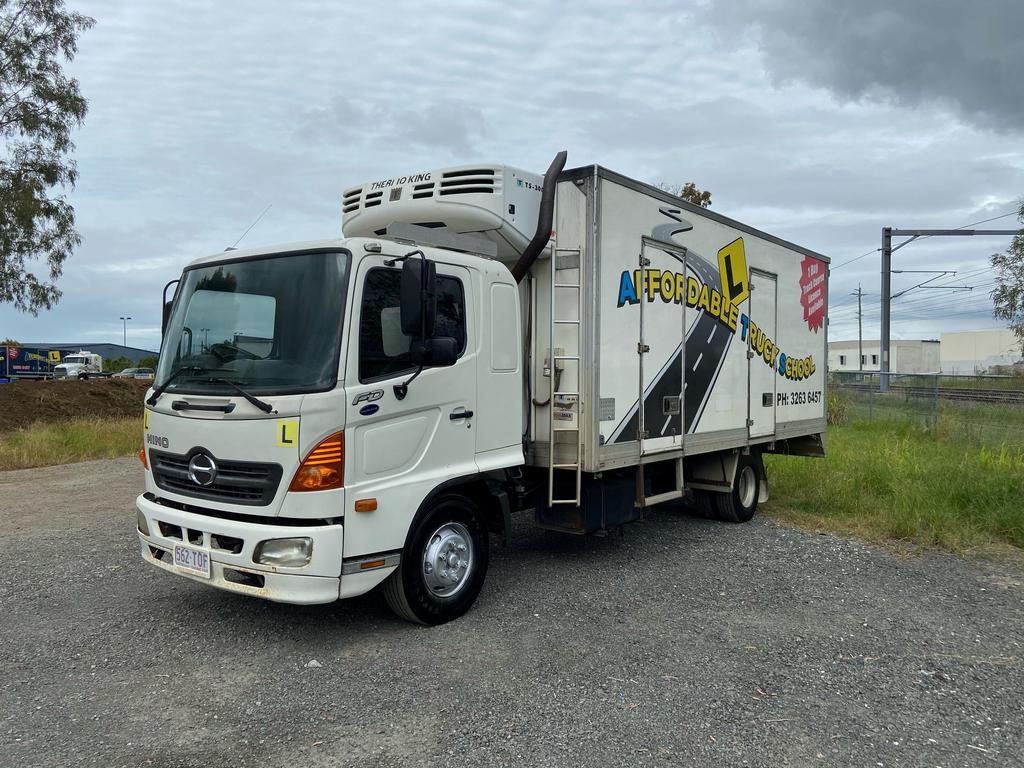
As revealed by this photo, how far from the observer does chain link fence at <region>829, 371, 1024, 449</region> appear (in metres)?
13.9

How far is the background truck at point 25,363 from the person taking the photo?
41656 mm

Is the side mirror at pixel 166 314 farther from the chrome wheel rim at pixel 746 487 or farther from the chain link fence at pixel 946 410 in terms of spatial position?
the chain link fence at pixel 946 410

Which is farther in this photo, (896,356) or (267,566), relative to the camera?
(896,356)

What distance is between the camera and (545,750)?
350 centimetres

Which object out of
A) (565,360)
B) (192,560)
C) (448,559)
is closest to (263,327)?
(192,560)

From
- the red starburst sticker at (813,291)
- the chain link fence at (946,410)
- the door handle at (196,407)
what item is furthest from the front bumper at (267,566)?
the chain link fence at (946,410)

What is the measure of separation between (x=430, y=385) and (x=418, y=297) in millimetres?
633

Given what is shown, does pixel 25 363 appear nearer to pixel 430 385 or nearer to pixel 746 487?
pixel 746 487

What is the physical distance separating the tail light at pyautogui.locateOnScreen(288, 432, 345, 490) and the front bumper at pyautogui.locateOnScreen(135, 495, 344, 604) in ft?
0.78

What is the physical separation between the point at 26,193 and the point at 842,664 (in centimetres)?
2423

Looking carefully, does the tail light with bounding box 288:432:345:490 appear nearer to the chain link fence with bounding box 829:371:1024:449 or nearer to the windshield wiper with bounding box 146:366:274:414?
the windshield wiper with bounding box 146:366:274:414

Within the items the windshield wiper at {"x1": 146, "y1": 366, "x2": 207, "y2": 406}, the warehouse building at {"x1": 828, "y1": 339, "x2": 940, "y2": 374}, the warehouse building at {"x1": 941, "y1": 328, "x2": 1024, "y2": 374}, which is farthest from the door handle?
the warehouse building at {"x1": 941, "y1": 328, "x2": 1024, "y2": 374}

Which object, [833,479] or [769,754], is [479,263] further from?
[833,479]

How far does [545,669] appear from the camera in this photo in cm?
439
